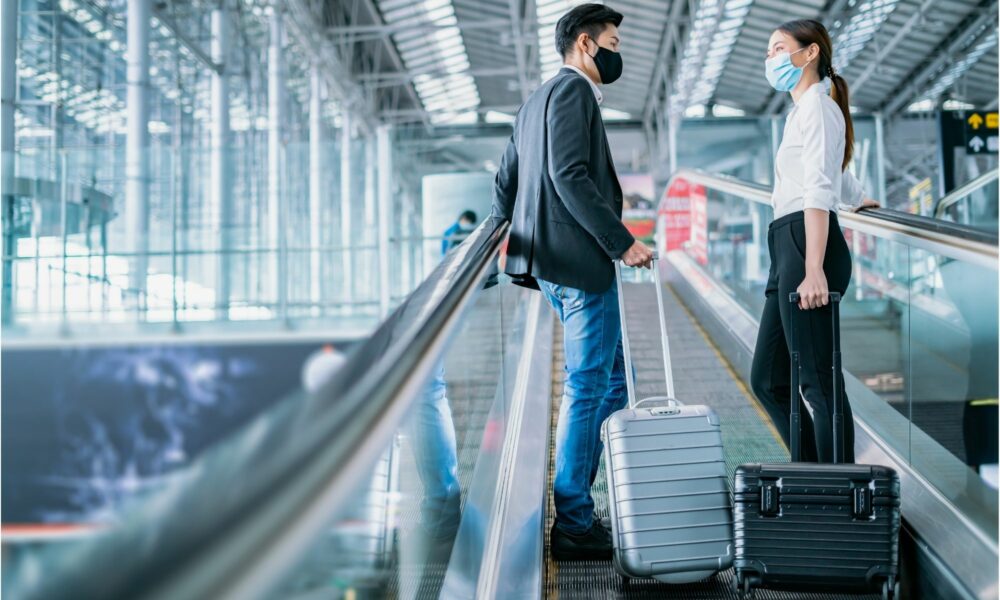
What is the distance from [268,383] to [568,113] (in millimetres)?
11636

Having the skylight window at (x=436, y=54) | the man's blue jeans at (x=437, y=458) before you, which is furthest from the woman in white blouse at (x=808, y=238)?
the skylight window at (x=436, y=54)

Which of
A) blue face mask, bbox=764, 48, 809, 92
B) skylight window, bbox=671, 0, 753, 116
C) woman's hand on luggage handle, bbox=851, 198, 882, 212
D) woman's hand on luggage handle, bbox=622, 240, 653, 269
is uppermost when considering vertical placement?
skylight window, bbox=671, 0, 753, 116

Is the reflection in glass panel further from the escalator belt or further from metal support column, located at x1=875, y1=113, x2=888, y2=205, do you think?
metal support column, located at x1=875, y1=113, x2=888, y2=205

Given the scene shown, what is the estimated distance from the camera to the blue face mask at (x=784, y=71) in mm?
2871

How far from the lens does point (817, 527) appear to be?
93.5 inches

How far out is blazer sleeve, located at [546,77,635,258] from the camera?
2664 mm

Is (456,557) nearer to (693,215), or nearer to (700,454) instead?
(700,454)

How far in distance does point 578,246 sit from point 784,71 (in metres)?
0.81

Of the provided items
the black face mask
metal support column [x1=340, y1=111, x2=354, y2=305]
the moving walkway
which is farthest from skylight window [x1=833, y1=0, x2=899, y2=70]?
the black face mask

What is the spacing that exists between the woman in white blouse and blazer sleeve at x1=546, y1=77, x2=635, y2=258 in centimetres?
48

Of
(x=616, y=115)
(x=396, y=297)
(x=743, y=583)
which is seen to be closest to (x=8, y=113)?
(x=396, y=297)

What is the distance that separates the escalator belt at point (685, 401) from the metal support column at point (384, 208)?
5044 mm

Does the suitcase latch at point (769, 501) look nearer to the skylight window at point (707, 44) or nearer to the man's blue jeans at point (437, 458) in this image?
the man's blue jeans at point (437, 458)

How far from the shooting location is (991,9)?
17.0m
